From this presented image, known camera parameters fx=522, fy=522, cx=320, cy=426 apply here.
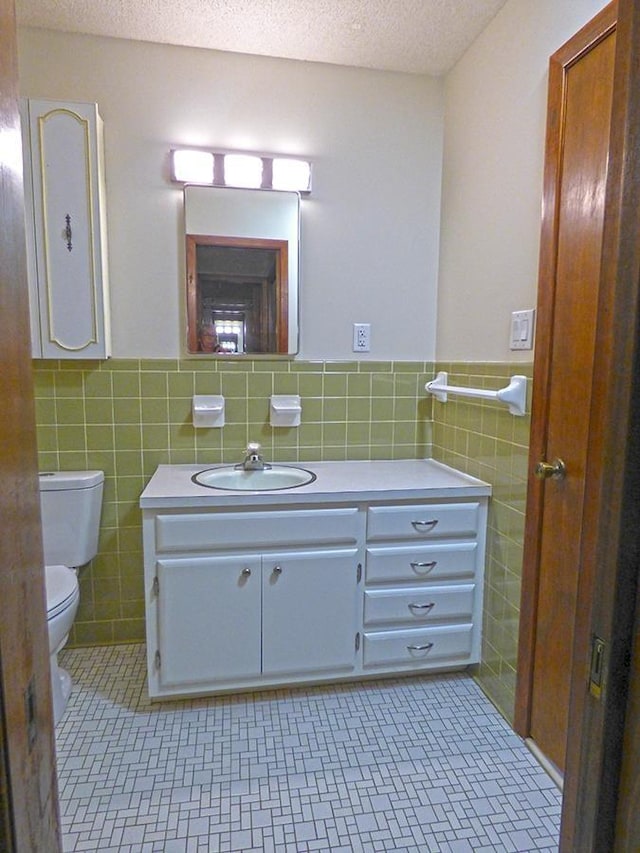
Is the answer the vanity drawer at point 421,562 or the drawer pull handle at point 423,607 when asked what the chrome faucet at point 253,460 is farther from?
the drawer pull handle at point 423,607

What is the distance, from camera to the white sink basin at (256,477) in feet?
6.94

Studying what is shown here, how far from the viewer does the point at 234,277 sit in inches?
84.4

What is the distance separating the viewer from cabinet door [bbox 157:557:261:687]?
1.78 meters

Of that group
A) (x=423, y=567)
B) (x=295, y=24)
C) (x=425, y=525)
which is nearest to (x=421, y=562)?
(x=423, y=567)

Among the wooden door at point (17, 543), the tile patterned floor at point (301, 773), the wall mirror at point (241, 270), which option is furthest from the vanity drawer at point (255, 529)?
the wooden door at point (17, 543)

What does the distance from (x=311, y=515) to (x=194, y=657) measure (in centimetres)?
64

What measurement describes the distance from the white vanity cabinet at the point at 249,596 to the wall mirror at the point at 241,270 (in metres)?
0.78

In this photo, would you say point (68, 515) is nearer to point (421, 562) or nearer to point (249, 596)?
point (249, 596)

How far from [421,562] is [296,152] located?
5.65 feet

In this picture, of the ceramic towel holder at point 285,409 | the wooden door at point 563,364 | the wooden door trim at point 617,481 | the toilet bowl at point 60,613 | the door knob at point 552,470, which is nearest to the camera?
the wooden door trim at point 617,481

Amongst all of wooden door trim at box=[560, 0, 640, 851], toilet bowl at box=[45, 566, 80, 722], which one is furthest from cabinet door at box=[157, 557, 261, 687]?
wooden door trim at box=[560, 0, 640, 851]

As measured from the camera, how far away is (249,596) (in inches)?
71.9

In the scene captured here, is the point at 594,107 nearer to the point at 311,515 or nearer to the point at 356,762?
the point at 311,515

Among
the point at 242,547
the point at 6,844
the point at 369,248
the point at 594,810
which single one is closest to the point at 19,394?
the point at 6,844
